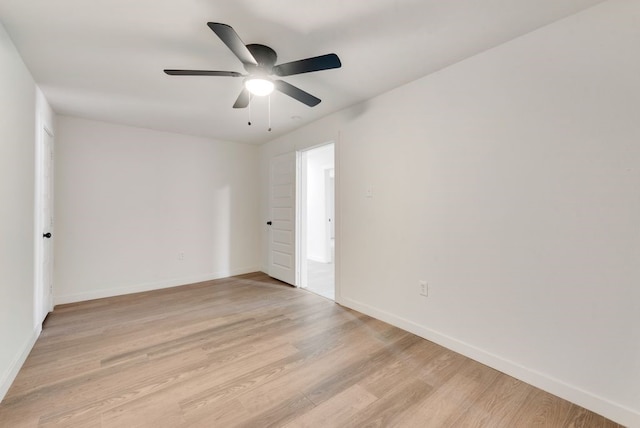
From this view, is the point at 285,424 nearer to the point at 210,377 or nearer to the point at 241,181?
the point at 210,377

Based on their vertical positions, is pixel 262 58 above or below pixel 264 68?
above

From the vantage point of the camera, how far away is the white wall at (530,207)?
1.50 meters

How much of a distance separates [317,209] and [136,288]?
3.65m

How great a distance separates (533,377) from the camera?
1.79 meters

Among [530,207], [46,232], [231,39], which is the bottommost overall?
[46,232]

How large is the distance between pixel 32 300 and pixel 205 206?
2344 millimetres

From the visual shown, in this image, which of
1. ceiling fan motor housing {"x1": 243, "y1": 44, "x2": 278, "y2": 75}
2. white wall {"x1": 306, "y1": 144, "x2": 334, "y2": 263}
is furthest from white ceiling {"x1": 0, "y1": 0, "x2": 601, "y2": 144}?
white wall {"x1": 306, "y1": 144, "x2": 334, "y2": 263}

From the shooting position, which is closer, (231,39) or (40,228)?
(231,39)

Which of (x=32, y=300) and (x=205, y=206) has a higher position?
(x=205, y=206)

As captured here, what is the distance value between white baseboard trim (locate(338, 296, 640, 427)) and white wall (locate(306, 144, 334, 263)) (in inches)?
133

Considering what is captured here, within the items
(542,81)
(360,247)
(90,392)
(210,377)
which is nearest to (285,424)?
(210,377)

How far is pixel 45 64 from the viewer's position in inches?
84.9

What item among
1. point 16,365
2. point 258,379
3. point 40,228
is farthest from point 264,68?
point 16,365

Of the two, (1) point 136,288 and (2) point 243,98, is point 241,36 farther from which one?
(1) point 136,288
